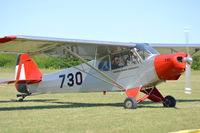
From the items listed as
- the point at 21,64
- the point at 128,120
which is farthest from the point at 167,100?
the point at 21,64

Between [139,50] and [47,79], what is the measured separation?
4919 millimetres

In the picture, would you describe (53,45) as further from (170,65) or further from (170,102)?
(170,102)

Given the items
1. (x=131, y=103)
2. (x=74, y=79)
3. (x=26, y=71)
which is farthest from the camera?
(x=26, y=71)

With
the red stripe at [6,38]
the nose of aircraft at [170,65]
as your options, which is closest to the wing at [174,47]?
the nose of aircraft at [170,65]

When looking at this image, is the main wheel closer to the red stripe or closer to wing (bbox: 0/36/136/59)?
wing (bbox: 0/36/136/59)

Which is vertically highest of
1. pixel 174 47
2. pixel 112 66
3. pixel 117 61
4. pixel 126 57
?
pixel 174 47

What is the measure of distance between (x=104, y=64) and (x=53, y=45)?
7.45 ft

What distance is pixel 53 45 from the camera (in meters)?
11.9

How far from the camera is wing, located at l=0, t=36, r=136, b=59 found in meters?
10.8

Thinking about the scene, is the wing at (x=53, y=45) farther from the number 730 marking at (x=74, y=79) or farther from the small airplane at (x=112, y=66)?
the number 730 marking at (x=74, y=79)

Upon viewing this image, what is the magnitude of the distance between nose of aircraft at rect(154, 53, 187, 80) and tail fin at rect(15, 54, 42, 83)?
20.2 feet

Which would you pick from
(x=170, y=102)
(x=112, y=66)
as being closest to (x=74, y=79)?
(x=112, y=66)

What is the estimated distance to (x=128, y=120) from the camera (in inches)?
326

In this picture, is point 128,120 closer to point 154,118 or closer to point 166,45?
point 154,118
